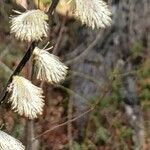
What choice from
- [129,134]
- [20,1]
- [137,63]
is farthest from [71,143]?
[20,1]

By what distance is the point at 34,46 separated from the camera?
2.26 metres

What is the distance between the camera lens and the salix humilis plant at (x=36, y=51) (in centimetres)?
208

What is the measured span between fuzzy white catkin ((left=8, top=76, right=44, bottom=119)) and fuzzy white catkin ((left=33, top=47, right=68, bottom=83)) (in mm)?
57

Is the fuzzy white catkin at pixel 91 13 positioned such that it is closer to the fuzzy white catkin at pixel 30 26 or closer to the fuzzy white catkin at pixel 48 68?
the fuzzy white catkin at pixel 30 26

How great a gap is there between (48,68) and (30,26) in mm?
215

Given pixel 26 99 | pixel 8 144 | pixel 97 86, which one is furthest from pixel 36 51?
pixel 97 86

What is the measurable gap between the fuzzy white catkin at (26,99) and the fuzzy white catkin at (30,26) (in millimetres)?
213

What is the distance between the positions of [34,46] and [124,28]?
13.1ft

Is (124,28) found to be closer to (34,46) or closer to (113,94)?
(113,94)

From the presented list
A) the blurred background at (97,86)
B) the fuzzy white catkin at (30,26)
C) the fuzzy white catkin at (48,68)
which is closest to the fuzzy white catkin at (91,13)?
the fuzzy white catkin at (30,26)

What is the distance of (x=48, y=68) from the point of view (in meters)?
2.23

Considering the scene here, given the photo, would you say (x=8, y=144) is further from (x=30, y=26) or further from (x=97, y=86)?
(x=97, y=86)

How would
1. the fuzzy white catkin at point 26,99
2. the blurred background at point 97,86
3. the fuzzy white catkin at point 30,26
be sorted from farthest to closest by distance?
the blurred background at point 97,86 → the fuzzy white catkin at point 26,99 → the fuzzy white catkin at point 30,26

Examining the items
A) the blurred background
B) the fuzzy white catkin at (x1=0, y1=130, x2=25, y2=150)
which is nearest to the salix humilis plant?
the fuzzy white catkin at (x1=0, y1=130, x2=25, y2=150)
